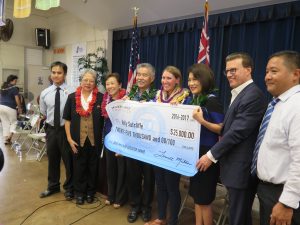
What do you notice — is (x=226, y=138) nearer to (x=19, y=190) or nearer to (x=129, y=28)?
(x=19, y=190)

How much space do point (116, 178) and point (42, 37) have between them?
26.3ft

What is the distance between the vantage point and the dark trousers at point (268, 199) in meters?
1.47

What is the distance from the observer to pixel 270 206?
1568 mm

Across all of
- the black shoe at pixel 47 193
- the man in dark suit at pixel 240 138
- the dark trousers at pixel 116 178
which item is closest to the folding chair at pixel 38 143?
the black shoe at pixel 47 193

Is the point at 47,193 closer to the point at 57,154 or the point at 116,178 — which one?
the point at 57,154

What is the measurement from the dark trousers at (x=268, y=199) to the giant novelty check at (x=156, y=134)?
0.52 m

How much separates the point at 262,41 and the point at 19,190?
4484 mm

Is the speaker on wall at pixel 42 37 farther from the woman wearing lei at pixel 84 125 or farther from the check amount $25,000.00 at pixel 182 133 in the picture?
the check amount $25,000.00 at pixel 182 133

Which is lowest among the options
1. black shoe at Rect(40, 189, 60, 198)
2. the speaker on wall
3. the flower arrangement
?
black shoe at Rect(40, 189, 60, 198)

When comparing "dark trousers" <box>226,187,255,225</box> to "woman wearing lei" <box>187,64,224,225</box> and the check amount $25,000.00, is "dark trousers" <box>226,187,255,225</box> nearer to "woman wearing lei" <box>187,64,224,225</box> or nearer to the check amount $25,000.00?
"woman wearing lei" <box>187,64,224,225</box>

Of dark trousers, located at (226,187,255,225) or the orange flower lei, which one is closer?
dark trousers, located at (226,187,255,225)

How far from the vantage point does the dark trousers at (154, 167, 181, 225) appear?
2361 mm

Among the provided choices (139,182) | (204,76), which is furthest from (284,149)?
(139,182)

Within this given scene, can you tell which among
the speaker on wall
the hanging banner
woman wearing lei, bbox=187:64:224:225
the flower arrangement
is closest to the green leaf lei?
woman wearing lei, bbox=187:64:224:225
